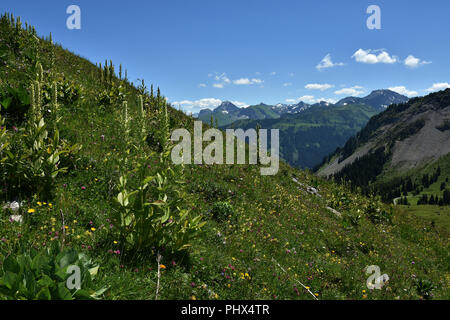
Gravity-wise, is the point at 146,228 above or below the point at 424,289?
above

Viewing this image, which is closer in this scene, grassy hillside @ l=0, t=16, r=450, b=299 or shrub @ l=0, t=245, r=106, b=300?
shrub @ l=0, t=245, r=106, b=300

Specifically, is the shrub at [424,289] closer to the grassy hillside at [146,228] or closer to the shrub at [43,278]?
the grassy hillside at [146,228]

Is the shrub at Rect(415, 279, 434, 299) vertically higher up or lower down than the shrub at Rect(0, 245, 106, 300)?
lower down

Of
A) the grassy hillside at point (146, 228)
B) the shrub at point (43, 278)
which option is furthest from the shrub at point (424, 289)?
Result: the shrub at point (43, 278)

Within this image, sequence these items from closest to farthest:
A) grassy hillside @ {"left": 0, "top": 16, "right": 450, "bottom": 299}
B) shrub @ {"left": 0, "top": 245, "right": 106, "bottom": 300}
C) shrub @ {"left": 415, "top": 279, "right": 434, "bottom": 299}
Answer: shrub @ {"left": 0, "top": 245, "right": 106, "bottom": 300} → grassy hillside @ {"left": 0, "top": 16, "right": 450, "bottom": 299} → shrub @ {"left": 415, "top": 279, "right": 434, "bottom": 299}

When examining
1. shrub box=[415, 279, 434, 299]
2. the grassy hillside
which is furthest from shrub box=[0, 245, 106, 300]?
shrub box=[415, 279, 434, 299]

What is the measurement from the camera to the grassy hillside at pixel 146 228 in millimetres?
3955

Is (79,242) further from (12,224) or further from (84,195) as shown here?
(84,195)

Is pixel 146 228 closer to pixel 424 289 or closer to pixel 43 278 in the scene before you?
pixel 43 278

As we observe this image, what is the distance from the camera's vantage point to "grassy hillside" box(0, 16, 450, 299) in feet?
13.0

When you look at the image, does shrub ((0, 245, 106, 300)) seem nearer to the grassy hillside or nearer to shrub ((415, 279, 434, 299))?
the grassy hillside

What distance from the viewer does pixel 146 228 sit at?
4.41m

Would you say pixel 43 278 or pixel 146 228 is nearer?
pixel 43 278

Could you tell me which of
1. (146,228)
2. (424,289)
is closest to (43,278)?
(146,228)
